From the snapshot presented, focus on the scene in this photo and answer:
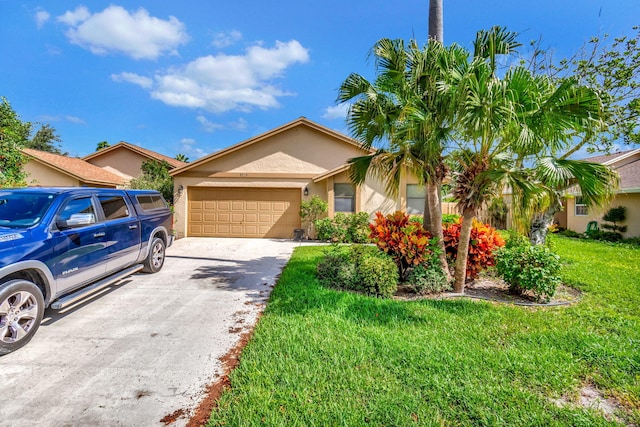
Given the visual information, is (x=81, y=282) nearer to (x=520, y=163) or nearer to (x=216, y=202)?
(x=520, y=163)

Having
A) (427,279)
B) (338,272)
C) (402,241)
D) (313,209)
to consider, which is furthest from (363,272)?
(313,209)

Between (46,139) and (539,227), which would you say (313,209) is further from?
(46,139)

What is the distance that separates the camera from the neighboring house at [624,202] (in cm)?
1334

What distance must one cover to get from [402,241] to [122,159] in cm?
2298

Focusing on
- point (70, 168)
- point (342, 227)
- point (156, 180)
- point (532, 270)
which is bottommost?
point (532, 270)

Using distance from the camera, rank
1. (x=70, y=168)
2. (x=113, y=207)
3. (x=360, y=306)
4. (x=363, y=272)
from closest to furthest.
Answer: (x=360, y=306) → (x=113, y=207) → (x=363, y=272) → (x=70, y=168)

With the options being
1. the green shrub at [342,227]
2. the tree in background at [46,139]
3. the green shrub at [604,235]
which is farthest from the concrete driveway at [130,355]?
the tree in background at [46,139]

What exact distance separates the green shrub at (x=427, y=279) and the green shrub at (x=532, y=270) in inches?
47.3

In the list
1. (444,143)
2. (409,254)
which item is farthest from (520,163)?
(409,254)

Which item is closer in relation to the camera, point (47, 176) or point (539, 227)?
point (539, 227)

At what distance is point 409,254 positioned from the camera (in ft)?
19.4

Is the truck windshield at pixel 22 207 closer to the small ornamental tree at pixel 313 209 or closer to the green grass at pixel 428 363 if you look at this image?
the green grass at pixel 428 363

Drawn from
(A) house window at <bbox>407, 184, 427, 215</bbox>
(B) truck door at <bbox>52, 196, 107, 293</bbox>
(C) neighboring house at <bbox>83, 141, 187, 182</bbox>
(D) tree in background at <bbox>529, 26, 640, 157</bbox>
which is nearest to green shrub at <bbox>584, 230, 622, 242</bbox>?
(D) tree in background at <bbox>529, 26, 640, 157</bbox>

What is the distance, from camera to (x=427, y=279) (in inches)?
229
